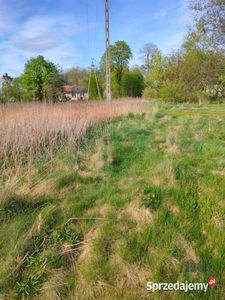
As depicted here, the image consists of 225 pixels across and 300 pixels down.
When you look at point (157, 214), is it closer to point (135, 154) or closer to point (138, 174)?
point (138, 174)

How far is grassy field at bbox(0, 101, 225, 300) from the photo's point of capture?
4.35ft

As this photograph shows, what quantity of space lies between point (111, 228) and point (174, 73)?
67.8 ft

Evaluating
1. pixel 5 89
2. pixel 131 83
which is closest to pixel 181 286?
pixel 5 89

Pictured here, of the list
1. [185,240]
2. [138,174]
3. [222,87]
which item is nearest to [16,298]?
[185,240]

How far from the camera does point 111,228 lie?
5.95ft

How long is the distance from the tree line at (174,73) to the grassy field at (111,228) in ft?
13.6

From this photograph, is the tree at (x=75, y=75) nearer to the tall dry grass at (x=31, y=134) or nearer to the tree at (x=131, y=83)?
the tree at (x=131, y=83)

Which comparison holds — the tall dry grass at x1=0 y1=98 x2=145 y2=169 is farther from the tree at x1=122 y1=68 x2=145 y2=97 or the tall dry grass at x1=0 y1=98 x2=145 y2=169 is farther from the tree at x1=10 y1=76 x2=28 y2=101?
the tree at x1=122 y1=68 x2=145 y2=97

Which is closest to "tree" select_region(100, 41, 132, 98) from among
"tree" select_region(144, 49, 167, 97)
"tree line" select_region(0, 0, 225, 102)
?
"tree line" select_region(0, 0, 225, 102)

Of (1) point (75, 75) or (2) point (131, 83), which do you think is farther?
(1) point (75, 75)

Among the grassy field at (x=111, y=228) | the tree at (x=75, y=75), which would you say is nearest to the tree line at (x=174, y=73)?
the grassy field at (x=111, y=228)

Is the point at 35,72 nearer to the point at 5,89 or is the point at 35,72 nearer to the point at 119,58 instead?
the point at 119,58

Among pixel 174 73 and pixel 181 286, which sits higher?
pixel 174 73

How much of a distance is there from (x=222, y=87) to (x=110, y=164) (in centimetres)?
1777
